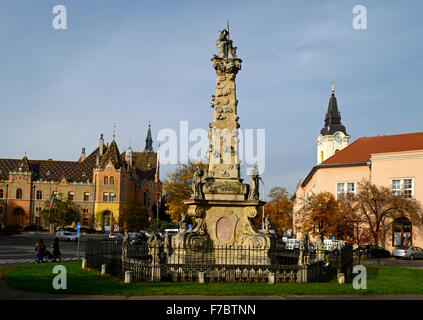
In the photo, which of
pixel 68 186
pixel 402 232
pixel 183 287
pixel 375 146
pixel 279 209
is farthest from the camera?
pixel 68 186

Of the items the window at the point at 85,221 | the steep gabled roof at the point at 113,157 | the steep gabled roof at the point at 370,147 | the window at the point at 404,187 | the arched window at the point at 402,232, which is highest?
the steep gabled roof at the point at 113,157

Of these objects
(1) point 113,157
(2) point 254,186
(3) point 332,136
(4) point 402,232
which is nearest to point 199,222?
(2) point 254,186

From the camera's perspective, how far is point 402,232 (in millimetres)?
42625

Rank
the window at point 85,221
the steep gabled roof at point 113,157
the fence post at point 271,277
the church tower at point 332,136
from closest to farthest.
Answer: the fence post at point 271,277, the church tower at point 332,136, the window at point 85,221, the steep gabled roof at point 113,157

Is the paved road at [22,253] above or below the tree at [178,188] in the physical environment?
below

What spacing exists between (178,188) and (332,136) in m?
54.1

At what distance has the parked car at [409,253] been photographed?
38031 mm

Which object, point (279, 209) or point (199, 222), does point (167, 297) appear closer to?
point (199, 222)

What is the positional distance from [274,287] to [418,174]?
33.8 metres

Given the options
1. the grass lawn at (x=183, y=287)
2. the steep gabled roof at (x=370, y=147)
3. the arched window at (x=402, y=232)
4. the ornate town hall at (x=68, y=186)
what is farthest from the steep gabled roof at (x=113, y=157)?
the grass lawn at (x=183, y=287)

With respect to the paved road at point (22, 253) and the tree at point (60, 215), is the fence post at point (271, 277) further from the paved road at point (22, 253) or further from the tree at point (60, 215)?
the tree at point (60, 215)

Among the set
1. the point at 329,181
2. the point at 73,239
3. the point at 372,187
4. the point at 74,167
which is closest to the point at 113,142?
the point at 74,167
